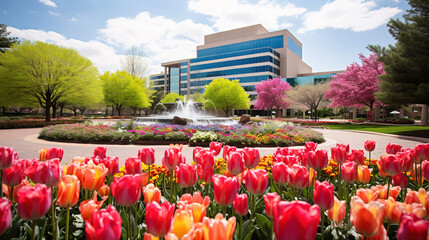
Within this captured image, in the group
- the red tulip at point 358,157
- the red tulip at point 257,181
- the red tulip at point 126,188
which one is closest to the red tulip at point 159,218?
the red tulip at point 126,188

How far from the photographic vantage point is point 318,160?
7.29 ft

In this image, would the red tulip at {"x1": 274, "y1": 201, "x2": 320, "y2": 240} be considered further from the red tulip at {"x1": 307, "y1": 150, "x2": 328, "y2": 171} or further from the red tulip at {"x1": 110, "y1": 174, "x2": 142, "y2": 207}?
the red tulip at {"x1": 307, "y1": 150, "x2": 328, "y2": 171}

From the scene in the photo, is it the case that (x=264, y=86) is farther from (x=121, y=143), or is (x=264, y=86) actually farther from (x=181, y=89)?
(x=181, y=89)

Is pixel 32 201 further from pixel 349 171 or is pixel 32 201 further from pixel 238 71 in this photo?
pixel 238 71

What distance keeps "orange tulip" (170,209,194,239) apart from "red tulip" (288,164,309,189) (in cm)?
95

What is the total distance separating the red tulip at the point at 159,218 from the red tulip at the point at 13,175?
1.34 metres

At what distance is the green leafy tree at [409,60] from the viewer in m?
14.7

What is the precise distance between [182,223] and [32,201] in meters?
0.74

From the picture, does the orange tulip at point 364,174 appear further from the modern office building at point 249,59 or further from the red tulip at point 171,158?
the modern office building at point 249,59

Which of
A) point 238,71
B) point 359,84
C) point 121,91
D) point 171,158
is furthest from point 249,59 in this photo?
point 171,158

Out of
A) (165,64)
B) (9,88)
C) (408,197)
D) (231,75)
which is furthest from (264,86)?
(165,64)

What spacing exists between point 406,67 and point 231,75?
65077 millimetres

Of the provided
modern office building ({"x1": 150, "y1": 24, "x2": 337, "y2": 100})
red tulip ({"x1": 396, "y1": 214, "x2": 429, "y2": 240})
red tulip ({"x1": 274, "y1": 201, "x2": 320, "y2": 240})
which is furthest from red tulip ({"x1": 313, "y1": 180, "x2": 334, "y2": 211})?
modern office building ({"x1": 150, "y1": 24, "x2": 337, "y2": 100})

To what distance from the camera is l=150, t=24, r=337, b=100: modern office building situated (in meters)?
73.4
